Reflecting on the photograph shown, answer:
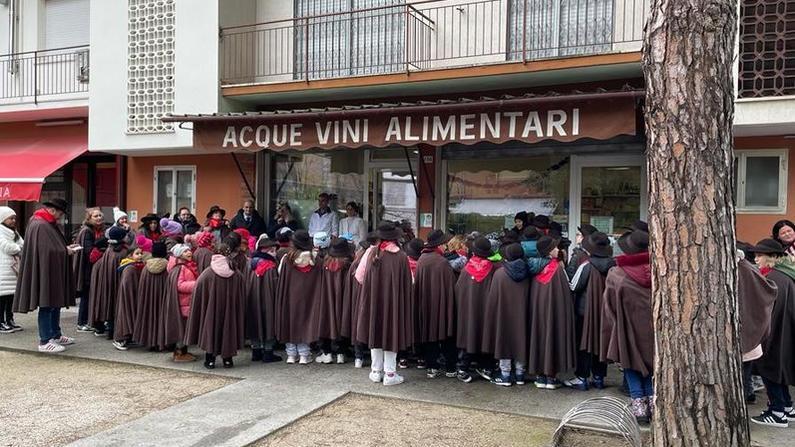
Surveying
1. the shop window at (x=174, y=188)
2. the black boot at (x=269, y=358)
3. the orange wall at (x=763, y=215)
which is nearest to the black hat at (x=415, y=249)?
the black boot at (x=269, y=358)

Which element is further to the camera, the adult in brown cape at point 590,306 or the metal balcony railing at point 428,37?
the metal balcony railing at point 428,37

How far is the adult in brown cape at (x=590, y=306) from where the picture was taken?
6523 mm

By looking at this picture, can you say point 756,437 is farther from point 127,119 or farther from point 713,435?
point 127,119

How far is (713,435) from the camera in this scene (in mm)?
3676

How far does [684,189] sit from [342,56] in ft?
31.1

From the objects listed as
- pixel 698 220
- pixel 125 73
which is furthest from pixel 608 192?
pixel 125 73

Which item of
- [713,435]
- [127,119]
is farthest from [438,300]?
[127,119]

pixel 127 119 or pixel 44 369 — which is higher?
pixel 127 119

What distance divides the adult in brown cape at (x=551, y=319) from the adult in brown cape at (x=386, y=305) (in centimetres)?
135

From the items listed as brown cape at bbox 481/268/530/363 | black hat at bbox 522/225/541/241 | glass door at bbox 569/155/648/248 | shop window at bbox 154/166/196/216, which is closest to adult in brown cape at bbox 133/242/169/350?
brown cape at bbox 481/268/530/363

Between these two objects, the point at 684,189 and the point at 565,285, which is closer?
the point at 684,189

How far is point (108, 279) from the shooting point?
8.91 meters

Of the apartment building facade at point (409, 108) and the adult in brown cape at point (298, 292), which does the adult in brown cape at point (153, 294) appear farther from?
the apartment building facade at point (409, 108)

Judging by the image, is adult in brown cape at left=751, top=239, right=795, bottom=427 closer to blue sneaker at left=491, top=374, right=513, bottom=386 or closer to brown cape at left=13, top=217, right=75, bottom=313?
blue sneaker at left=491, top=374, right=513, bottom=386
